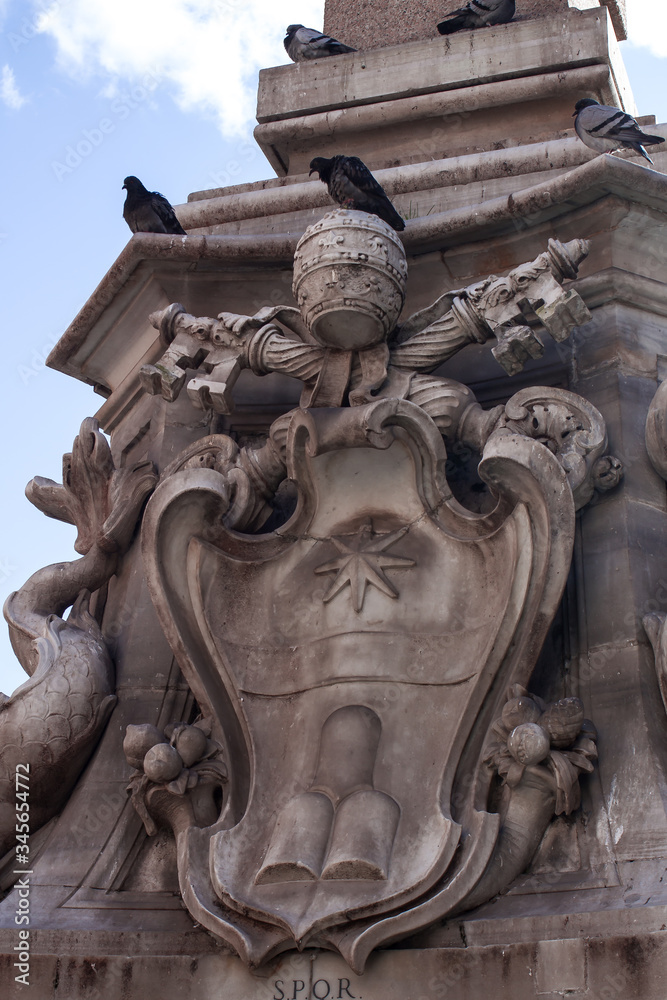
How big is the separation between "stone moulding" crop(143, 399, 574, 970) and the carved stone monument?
1cm

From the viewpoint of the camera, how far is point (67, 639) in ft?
18.1

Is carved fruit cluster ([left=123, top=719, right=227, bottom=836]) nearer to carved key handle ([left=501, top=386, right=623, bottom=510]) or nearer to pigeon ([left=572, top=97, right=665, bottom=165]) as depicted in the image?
carved key handle ([left=501, top=386, right=623, bottom=510])

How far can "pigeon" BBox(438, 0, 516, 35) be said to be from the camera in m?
7.85

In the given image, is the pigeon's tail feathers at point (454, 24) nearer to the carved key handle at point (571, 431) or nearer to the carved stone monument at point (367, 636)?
the carved stone monument at point (367, 636)

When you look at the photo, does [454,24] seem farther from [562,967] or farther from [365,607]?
[562,967]

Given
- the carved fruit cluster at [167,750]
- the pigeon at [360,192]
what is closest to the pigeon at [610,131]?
the pigeon at [360,192]

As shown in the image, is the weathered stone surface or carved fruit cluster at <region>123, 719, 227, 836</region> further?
the weathered stone surface

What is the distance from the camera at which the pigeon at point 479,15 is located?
7.85 meters

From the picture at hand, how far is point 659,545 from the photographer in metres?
5.03

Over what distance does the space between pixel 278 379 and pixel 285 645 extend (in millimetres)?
1662

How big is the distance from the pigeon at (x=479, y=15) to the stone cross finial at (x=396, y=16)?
430mm

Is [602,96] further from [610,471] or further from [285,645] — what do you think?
[285,645]

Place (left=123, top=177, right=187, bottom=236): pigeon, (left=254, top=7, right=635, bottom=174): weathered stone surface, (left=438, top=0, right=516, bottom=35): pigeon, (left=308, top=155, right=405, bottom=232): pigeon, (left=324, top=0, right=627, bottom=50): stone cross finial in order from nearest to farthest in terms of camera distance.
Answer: (left=308, top=155, right=405, bottom=232): pigeon < (left=123, top=177, right=187, bottom=236): pigeon < (left=254, top=7, right=635, bottom=174): weathered stone surface < (left=438, top=0, right=516, bottom=35): pigeon < (left=324, top=0, right=627, bottom=50): stone cross finial

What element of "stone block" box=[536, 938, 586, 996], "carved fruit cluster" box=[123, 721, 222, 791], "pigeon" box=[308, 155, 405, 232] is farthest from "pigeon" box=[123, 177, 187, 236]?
"stone block" box=[536, 938, 586, 996]
